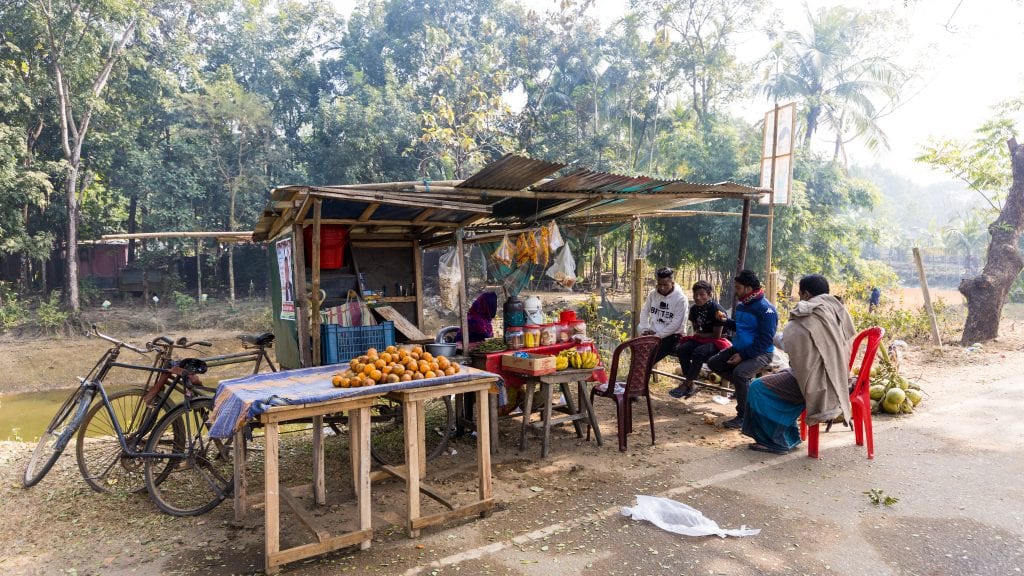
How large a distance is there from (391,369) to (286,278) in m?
2.30

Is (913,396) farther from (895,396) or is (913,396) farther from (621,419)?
(621,419)

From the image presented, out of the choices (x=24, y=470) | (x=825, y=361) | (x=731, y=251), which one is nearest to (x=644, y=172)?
(x=731, y=251)

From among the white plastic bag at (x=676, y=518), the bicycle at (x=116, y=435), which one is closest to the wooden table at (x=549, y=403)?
the white plastic bag at (x=676, y=518)

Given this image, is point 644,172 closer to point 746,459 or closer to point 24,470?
point 746,459

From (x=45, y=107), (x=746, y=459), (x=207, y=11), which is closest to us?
(x=746, y=459)

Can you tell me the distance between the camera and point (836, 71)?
2414 centimetres

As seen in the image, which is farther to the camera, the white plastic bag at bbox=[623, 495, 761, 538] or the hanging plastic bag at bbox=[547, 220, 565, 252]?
the hanging plastic bag at bbox=[547, 220, 565, 252]

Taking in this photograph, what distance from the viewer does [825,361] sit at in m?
4.86

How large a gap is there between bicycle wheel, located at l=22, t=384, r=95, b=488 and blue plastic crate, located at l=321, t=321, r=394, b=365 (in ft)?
5.52

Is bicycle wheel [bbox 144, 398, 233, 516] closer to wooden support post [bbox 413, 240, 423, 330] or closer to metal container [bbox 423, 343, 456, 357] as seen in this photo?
metal container [bbox 423, 343, 456, 357]

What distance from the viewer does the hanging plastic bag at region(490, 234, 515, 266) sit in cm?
654

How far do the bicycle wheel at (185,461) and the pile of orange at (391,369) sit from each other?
126cm

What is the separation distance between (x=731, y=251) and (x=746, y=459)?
12003 mm

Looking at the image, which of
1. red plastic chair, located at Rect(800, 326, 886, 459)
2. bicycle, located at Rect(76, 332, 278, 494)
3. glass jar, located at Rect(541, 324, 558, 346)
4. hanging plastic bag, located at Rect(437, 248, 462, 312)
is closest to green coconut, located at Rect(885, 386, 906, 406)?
red plastic chair, located at Rect(800, 326, 886, 459)
